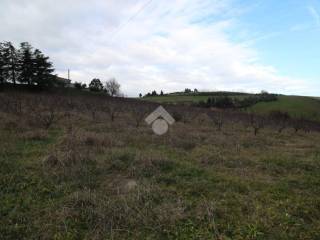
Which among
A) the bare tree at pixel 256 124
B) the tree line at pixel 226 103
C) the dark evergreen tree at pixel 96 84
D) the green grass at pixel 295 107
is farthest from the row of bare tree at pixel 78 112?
the dark evergreen tree at pixel 96 84

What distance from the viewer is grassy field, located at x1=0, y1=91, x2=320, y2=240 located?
3.96 meters

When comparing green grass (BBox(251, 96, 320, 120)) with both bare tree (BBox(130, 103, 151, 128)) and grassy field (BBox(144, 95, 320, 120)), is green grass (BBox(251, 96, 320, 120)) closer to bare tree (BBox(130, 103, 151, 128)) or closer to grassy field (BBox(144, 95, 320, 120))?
grassy field (BBox(144, 95, 320, 120))

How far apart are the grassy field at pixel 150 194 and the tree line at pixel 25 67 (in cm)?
2660

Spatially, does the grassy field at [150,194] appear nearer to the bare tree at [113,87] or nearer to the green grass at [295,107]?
the green grass at [295,107]

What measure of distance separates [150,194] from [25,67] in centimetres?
3263

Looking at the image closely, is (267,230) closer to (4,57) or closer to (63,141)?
(63,141)

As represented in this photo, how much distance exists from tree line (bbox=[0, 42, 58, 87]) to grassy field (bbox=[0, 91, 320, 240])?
26597mm

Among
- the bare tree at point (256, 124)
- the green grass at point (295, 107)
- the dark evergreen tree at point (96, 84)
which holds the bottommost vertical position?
the bare tree at point (256, 124)

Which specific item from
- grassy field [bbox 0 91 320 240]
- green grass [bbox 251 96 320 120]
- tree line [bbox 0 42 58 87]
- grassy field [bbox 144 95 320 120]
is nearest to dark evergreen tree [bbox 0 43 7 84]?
tree line [bbox 0 42 58 87]

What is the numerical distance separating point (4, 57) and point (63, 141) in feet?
96.0

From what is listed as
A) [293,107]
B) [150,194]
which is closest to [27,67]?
[150,194]

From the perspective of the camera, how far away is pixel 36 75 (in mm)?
33188

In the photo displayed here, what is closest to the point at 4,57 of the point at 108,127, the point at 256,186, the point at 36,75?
the point at 36,75

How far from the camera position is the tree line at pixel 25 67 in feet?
109
